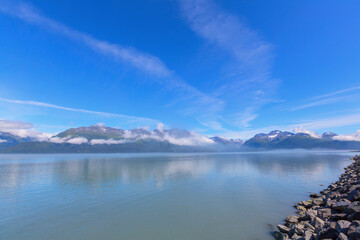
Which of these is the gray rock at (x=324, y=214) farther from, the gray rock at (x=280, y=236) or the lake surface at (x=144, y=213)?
the gray rock at (x=280, y=236)

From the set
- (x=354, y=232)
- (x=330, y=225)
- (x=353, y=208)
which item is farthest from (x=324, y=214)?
(x=354, y=232)

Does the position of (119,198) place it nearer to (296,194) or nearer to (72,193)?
(72,193)

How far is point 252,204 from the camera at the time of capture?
26.3 meters

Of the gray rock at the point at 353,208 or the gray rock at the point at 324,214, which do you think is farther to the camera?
the gray rock at the point at 324,214

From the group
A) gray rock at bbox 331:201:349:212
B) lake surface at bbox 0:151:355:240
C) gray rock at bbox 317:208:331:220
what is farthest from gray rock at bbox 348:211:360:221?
lake surface at bbox 0:151:355:240

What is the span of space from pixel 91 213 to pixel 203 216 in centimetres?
1461

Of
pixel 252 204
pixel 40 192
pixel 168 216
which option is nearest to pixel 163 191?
pixel 168 216

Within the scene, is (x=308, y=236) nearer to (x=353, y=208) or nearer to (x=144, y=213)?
(x=353, y=208)

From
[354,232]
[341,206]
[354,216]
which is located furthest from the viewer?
[341,206]

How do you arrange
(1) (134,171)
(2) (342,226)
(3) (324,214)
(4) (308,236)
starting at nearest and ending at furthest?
(2) (342,226) < (4) (308,236) < (3) (324,214) < (1) (134,171)

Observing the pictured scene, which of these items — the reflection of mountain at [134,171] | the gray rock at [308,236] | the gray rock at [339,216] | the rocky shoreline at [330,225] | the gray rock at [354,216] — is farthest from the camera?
the reflection of mountain at [134,171]

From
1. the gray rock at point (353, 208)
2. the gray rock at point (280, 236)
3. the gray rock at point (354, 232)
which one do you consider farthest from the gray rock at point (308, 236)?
the gray rock at point (353, 208)

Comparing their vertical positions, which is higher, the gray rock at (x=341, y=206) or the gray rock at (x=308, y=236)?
the gray rock at (x=341, y=206)

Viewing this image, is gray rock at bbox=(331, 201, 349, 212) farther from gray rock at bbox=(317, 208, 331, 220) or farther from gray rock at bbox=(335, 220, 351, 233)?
gray rock at bbox=(335, 220, 351, 233)
